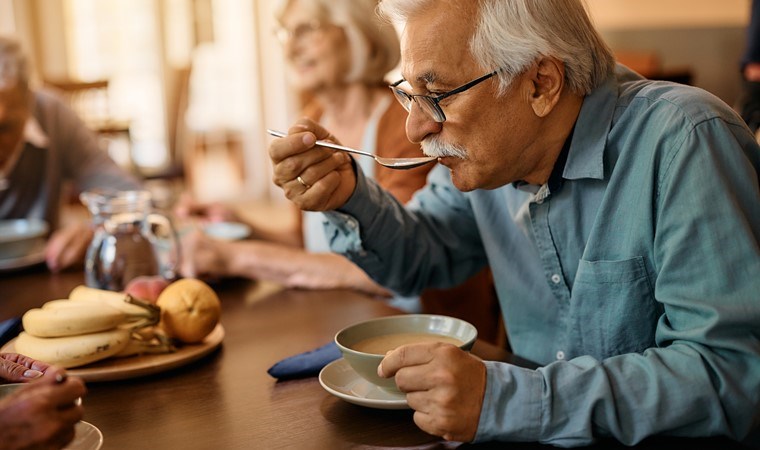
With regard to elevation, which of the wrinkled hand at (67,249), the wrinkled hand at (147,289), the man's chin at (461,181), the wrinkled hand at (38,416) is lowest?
the wrinkled hand at (67,249)

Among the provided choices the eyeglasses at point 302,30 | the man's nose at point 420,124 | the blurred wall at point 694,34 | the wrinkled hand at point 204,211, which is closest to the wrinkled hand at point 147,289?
the man's nose at point 420,124

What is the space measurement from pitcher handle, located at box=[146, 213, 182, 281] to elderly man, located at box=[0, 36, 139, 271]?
31.5 inches

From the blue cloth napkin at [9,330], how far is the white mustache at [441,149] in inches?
28.3

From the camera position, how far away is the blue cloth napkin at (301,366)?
1114 millimetres

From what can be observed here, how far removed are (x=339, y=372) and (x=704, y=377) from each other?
0.45m

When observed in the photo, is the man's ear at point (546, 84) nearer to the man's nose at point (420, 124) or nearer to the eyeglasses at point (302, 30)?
the man's nose at point (420, 124)

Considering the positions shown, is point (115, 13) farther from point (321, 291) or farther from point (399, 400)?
point (399, 400)

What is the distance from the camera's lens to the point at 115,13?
5867 millimetres

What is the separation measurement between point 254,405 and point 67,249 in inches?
40.3

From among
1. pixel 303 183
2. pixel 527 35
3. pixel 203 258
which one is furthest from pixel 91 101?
pixel 527 35

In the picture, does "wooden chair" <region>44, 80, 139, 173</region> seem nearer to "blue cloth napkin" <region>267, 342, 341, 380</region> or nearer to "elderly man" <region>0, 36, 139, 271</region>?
"elderly man" <region>0, 36, 139, 271</region>

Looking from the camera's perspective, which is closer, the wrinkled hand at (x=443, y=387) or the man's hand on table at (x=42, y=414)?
the man's hand on table at (x=42, y=414)

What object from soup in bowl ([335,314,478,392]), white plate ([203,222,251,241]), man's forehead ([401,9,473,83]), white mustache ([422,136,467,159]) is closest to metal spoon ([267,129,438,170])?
white mustache ([422,136,467,159])

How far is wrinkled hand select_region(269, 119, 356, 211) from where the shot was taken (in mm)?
1238
